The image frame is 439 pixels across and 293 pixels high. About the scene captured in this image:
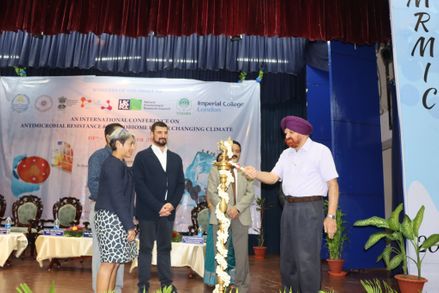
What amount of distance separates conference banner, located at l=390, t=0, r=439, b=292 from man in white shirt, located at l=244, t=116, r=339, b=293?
28.7 inches

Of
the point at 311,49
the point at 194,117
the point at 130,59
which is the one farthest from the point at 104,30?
the point at 311,49

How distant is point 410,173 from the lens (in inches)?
112

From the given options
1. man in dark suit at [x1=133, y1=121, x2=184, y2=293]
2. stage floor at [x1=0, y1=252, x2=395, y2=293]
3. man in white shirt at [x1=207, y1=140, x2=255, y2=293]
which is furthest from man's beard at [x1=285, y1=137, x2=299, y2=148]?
stage floor at [x1=0, y1=252, x2=395, y2=293]

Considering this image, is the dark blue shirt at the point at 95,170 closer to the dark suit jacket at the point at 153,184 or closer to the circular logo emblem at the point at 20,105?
the dark suit jacket at the point at 153,184

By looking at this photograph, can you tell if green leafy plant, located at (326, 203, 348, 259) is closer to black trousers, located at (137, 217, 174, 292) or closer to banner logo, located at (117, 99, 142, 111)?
black trousers, located at (137, 217, 174, 292)

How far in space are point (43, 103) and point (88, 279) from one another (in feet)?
11.7

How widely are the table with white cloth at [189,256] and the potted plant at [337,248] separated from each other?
1637 millimetres

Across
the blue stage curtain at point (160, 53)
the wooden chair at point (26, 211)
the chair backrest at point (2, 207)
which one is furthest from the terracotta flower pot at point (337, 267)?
the chair backrest at point (2, 207)

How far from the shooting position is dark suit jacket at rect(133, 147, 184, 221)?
2997 millimetres

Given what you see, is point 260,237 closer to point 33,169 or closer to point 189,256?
point 189,256

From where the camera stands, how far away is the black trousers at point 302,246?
241cm

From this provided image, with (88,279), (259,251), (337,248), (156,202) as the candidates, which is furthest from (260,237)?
(156,202)

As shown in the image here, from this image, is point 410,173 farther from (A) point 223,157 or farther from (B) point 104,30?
(B) point 104,30

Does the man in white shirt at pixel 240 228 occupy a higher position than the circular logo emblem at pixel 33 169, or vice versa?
the circular logo emblem at pixel 33 169
